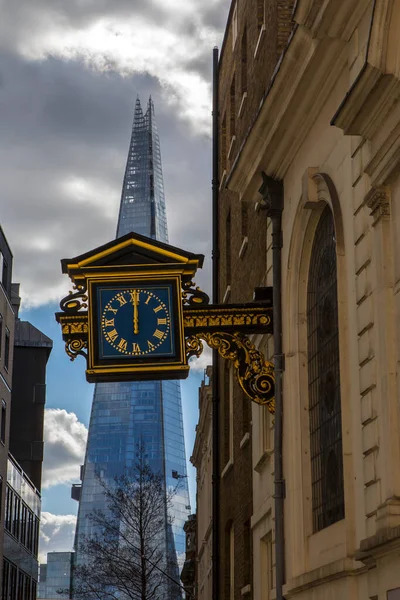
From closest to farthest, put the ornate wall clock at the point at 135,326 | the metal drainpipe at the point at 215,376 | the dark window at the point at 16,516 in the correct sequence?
the ornate wall clock at the point at 135,326
the metal drainpipe at the point at 215,376
the dark window at the point at 16,516

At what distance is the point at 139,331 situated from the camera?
1549 centimetres

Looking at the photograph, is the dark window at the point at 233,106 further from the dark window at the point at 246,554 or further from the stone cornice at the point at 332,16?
the stone cornice at the point at 332,16

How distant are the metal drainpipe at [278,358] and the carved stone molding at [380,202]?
174 inches

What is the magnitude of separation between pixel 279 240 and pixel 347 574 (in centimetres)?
567

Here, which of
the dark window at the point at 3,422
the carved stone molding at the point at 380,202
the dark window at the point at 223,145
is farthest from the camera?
the dark window at the point at 3,422

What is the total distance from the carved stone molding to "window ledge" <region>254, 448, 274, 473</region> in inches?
292

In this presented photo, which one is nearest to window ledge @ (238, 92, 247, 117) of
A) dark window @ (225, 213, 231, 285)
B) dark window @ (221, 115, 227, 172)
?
dark window @ (225, 213, 231, 285)

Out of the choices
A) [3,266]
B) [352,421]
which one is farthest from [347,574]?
[3,266]

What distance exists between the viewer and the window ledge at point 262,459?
59.8 ft

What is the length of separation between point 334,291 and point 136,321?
306 centimetres

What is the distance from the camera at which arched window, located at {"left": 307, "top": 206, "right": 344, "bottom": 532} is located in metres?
13.2

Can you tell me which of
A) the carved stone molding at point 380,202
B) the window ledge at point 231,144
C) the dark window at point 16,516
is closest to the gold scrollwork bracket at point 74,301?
the carved stone molding at point 380,202

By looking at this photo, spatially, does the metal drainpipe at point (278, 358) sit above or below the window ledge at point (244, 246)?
below

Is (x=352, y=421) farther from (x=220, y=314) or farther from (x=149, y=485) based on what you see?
(x=149, y=485)
